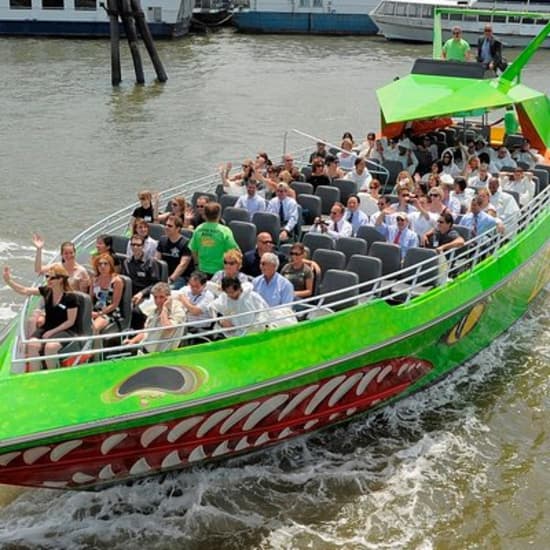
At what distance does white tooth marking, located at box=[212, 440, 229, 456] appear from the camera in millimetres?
6980

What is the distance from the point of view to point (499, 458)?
819 centimetres

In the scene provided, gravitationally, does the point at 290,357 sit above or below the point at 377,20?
below

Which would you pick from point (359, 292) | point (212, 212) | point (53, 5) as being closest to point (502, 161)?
point (359, 292)

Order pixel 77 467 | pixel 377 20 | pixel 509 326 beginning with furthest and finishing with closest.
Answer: pixel 377 20, pixel 509 326, pixel 77 467

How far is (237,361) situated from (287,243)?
10.3 feet

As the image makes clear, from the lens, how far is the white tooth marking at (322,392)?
7.30m

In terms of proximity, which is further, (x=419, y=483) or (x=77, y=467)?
(x=419, y=483)

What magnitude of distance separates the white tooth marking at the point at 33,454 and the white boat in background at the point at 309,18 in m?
42.1

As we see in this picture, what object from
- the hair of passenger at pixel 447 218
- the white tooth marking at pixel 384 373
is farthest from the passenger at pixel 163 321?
the hair of passenger at pixel 447 218

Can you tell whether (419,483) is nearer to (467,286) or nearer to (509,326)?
(467,286)

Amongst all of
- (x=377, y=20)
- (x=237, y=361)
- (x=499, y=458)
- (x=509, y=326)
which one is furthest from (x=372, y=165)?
(x=377, y=20)

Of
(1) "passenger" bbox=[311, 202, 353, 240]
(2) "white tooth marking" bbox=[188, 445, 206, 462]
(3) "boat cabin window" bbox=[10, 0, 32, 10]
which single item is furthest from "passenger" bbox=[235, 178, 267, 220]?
(3) "boat cabin window" bbox=[10, 0, 32, 10]

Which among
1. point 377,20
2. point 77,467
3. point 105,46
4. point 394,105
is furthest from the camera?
point 377,20

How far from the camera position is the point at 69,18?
4138 centimetres
